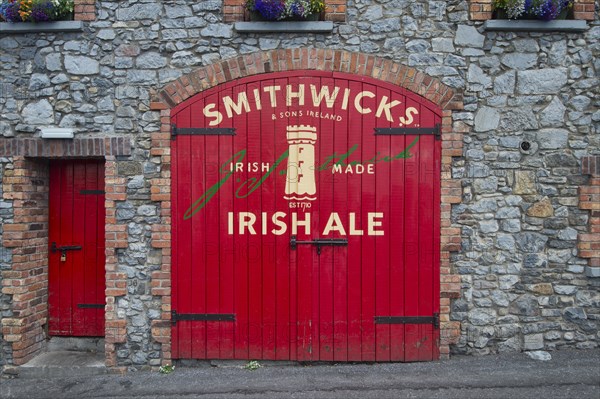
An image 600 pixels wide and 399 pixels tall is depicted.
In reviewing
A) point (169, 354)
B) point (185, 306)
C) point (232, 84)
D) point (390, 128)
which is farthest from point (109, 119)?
point (390, 128)

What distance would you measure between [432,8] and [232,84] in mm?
2249

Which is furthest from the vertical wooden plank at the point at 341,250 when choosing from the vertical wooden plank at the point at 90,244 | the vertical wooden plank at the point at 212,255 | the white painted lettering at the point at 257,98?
the vertical wooden plank at the point at 90,244

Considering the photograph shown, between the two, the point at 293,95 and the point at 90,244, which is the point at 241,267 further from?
the point at 293,95

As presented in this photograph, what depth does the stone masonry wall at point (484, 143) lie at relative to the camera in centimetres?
523

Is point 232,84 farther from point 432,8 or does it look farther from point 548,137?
point 548,137

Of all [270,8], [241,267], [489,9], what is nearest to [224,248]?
[241,267]

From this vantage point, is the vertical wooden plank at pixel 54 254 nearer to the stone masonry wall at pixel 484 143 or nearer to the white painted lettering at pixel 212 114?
the stone masonry wall at pixel 484 143

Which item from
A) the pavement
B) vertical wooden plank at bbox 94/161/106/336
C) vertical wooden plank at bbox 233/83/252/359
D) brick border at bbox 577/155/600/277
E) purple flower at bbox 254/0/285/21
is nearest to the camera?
the pavement

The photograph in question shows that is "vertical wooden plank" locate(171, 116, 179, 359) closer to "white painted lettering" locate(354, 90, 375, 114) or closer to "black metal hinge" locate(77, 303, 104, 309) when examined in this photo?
"black metal hinge" locate(77, 303, 104, 309)

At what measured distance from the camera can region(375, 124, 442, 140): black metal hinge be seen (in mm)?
5230

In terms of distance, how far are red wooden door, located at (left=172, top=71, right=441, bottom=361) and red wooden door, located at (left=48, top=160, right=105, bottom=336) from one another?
1.02 meters

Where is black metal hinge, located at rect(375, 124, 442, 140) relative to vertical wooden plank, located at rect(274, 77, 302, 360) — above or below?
above

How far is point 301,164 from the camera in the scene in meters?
5.27
